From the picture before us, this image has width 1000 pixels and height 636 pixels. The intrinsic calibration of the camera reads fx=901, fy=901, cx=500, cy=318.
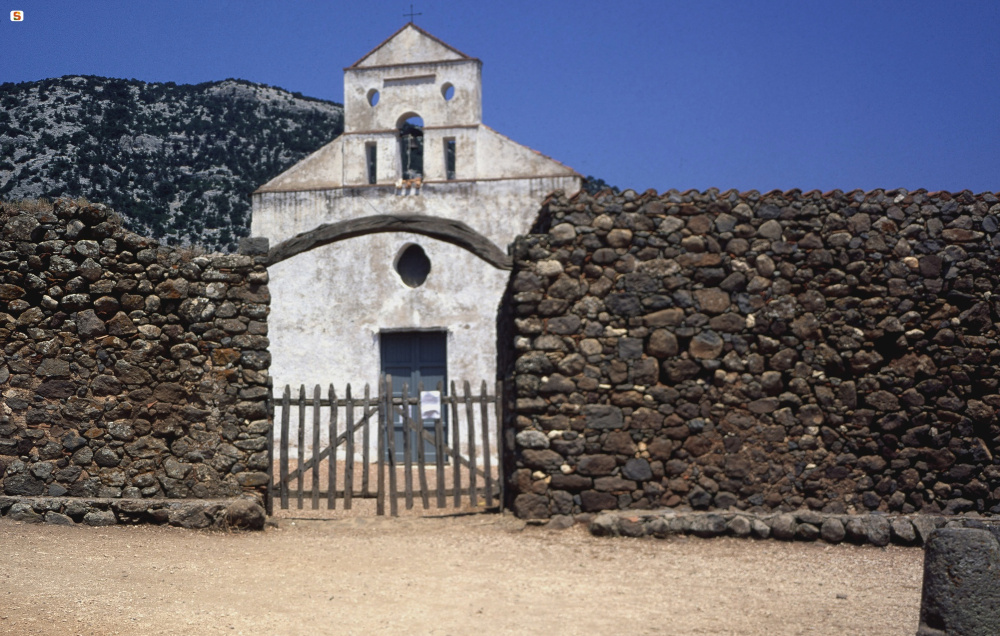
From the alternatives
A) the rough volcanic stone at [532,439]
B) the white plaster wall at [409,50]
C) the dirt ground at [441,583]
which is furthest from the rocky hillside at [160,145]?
the dirt ground at [441,583]

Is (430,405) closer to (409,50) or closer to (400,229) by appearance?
(400,229)

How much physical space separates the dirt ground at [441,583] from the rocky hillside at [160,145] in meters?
18.2

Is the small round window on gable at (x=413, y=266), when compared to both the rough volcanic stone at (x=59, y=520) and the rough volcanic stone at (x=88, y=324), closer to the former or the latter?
the rough volcanic stone at (x=88, y=324)

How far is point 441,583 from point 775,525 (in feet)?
10.2

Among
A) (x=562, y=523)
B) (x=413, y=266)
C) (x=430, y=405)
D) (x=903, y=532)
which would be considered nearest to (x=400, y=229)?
(x=430, y=405)

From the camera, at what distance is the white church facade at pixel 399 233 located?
15664mm

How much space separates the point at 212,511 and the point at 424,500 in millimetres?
2138

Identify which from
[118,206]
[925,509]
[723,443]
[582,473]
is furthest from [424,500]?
[118,206]

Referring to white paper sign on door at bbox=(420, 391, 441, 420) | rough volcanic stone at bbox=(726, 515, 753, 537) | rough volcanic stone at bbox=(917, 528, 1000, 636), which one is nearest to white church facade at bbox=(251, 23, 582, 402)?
white paper sign on door at bbox=(420, 391, 441, 420)

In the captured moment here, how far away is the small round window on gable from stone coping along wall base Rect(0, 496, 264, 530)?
28.1 ft

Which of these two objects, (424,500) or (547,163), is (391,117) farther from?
(424,500)

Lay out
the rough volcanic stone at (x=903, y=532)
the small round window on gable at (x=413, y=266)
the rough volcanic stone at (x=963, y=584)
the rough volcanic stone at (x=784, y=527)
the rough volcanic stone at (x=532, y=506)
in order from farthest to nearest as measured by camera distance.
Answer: the small round window on gable at (x=413, y=266), the rough volcanic stone at (x=532, y=506), the rough volcanic stone at (x=784, y=527), the rough volcanic stone at (x=903, y=532), the rough volcanic stone at (x=963, y=584)

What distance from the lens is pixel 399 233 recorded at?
16.0 metres

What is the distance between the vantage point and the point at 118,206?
26.6 meters
